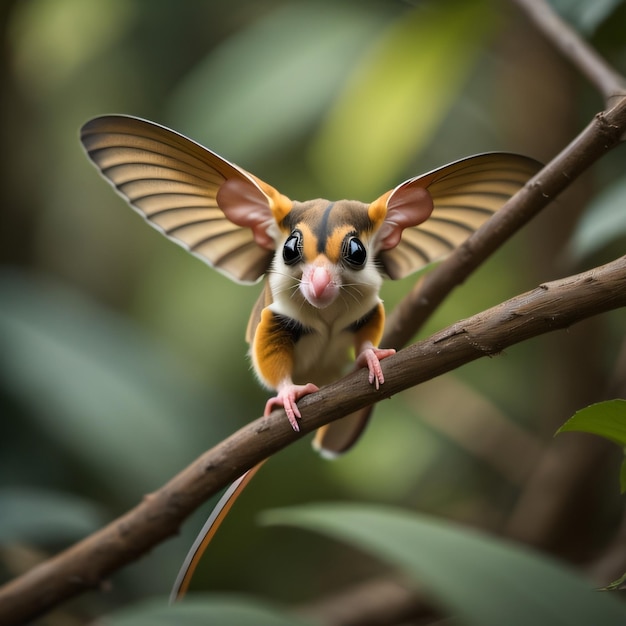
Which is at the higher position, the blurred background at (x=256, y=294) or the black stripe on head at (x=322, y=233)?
the blurred background at (x=256, y=294)

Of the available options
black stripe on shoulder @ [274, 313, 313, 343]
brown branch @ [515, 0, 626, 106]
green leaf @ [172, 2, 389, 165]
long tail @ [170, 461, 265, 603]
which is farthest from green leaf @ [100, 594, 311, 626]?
green leaf @ [172, 2, 389, 165]

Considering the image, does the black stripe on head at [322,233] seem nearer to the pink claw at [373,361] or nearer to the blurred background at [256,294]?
the pink claw at [373,361]

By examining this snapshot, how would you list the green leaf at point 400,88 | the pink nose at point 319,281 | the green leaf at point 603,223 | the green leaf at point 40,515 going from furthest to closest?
1. the green leaf at point 400,88
2. the green leaf at point 40,515
3. the green leaf at point 603,223
4. the pink nose at point 319,281

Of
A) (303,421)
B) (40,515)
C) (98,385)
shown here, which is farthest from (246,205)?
(98,385)

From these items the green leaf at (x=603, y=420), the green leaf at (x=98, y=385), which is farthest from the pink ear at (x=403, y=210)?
the green leaf at (x=98, y=385)

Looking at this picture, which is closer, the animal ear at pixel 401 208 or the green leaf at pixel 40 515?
the animal ear at pixel 401 208

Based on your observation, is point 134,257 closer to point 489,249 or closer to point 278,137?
point 278,137

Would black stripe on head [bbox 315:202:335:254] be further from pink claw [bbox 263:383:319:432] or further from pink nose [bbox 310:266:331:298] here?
pink claw [bbox 263:383:319:432]

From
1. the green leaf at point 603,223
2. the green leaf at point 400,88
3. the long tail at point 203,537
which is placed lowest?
the long tail at point 203,537
